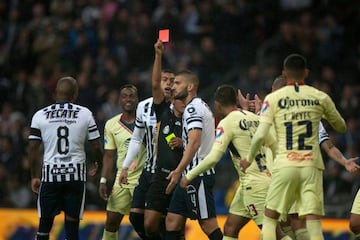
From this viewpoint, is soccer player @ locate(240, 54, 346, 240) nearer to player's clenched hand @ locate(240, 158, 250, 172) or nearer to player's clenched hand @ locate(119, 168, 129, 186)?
player's clenched hand @ locate(240, 158, 250, 172)

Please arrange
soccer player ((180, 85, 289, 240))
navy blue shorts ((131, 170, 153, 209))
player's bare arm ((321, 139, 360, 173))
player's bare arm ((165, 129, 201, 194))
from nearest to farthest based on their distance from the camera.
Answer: player's bare arm ((321, 139, 360, 173)) → soccer player ((180, 85, 289, 240)) → player's bare arm ((165, 129, 201, 194)) → navy blue shorts ((131, 170, 153, 209))

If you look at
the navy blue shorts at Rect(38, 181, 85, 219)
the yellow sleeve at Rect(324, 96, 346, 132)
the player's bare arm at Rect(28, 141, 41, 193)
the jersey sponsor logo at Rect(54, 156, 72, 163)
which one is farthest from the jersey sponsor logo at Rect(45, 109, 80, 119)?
the yellow sleeve at Rect(324, 96, 346, 132)

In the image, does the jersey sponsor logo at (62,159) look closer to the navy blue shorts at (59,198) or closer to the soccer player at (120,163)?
the navy blue shorts at (59,198)

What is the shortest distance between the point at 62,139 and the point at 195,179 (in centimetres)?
188

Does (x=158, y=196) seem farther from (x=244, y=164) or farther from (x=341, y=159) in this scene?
(x=341, y=159)

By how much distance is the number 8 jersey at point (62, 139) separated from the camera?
45.3ft

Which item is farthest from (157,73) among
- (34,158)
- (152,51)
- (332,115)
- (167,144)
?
(152,51)

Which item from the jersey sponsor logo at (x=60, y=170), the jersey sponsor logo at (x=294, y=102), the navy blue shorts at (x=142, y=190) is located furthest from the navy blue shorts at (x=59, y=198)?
the jersey sponsor logo at (x=294, y=102)

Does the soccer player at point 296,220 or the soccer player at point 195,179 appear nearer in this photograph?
the soccer player at point 195,179

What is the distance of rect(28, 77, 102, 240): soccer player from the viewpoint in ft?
45.3

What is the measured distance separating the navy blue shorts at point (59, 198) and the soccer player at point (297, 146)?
300 cm

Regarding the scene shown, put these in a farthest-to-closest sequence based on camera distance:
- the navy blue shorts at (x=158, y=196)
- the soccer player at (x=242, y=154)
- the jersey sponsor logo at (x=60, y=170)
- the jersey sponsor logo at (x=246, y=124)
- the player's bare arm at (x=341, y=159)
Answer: the navy blue shorts at (x=158, y=196), the jersey sponsor logo at (x=60, y=170), the jersey sponsor logo at (x=246, y=124), the soccer player at (x=242, y=154), the player's bare arm at (x=341, y=159)

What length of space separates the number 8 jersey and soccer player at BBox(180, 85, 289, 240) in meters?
2.02

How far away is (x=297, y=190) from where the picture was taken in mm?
11875
